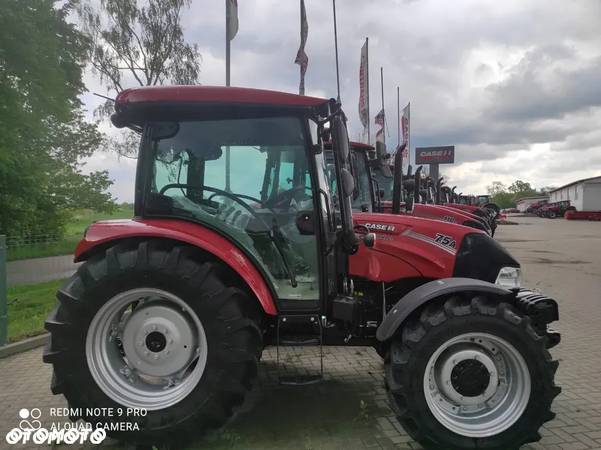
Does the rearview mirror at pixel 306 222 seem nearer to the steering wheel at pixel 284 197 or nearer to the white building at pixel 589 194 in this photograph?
the steering wheel at pixel 284 197

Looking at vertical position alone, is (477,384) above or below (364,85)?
below

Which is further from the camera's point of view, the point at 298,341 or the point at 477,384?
the point at 298,341

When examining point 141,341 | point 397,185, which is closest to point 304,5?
point 397,185

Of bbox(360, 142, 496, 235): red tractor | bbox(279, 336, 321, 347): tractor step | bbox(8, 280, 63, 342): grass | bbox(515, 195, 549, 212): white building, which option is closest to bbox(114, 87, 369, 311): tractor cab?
bbox(279, 336, 321, 347): tractor step

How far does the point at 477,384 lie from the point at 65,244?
52.9 feet

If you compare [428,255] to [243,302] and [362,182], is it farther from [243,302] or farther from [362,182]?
[362,182]

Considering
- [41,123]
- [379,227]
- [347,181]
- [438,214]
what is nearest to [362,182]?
[438,214]

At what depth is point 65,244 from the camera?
53.3 feet

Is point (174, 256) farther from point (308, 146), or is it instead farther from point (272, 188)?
point (308, 146)

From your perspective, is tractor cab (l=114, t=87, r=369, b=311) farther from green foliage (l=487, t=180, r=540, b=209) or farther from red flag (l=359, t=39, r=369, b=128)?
green foliage (l=487, t=180, r=540, b=209)

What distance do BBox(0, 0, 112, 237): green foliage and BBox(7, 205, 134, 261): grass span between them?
801 millimetres

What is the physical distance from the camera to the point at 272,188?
3182 millimetres

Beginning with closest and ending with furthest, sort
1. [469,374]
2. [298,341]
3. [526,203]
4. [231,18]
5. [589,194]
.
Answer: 1. [469,374]
2. [298,341]
3. [231,18]
4. [589,194]
5. [526,203]

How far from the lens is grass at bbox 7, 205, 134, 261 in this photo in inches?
519
